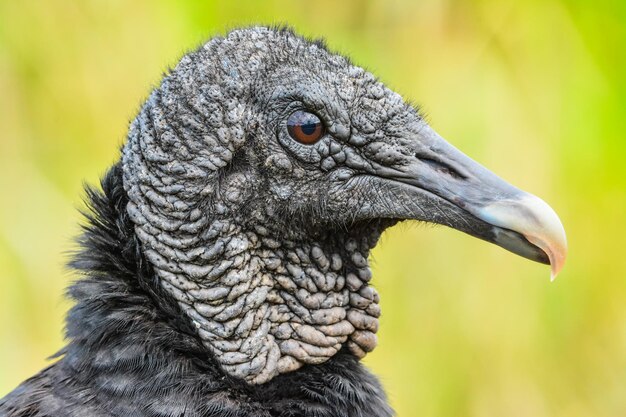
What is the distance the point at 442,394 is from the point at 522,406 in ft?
1.78

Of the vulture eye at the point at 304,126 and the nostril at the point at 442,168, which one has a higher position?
the vulture eye at the point at 304,126

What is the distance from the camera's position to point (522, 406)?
5953 millimetres

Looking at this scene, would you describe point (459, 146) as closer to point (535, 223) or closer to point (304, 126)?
point (304, 126)

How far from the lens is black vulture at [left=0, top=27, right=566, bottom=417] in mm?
3199

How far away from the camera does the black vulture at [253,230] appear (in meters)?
3.20

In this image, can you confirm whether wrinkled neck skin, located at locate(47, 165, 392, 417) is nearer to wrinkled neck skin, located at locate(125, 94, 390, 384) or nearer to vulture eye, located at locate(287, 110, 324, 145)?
wrinkled neck skin, located at locate(125, 94, 390, 384)

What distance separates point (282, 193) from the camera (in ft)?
11.1

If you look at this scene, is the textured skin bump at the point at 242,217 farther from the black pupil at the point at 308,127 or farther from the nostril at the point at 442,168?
the nostril at the point at 442,168

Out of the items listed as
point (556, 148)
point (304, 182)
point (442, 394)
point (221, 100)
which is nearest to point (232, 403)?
point (304, 182)

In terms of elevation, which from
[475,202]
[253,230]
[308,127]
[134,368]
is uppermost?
[308,127]

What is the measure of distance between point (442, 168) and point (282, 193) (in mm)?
611

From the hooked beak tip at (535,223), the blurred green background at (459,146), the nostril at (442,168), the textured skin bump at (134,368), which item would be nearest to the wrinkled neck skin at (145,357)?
the textured skin bump at (134,368)

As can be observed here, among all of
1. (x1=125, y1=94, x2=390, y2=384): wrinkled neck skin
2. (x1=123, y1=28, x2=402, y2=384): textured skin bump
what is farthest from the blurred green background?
→ (x1=125, y1=94, x2=390, y2=384): wrinkled neck skin

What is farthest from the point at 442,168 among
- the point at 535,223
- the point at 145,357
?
the point at 145,357
